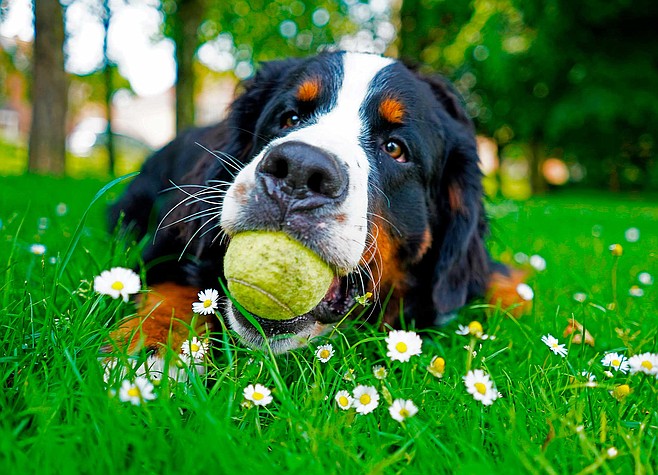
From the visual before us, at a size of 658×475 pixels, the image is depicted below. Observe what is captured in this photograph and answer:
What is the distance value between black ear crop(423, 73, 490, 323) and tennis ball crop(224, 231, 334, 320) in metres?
1.12

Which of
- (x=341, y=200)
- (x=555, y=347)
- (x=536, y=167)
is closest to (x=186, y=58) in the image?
(x=341, y=200)

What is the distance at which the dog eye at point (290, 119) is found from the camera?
108 inches

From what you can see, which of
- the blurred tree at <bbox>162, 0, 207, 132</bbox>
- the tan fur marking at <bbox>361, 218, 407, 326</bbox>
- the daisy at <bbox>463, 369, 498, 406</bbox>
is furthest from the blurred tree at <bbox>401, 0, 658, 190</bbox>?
the daisy at <bbox>463, 369, 498, 406</bbox>

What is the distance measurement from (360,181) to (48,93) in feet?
33.0

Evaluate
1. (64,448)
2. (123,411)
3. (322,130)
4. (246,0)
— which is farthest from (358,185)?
(246,0)

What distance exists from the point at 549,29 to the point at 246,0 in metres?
10.9

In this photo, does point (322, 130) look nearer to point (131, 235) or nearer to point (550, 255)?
point (131, 235)

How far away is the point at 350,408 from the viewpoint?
5.11 ft

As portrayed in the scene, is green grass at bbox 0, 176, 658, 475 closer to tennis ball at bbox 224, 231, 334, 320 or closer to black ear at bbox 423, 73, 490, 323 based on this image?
tennis ball at bbox 224, 231, 334, 320

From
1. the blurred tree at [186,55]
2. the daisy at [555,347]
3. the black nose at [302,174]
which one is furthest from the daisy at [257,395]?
the blurred tree at [186,55]

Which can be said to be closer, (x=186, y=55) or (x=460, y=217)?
(x=460, y=217)

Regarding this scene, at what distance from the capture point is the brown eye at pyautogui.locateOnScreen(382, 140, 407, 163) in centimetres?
265

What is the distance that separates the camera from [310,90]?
104 inches

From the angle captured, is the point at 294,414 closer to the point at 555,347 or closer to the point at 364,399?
the point at 364,399
